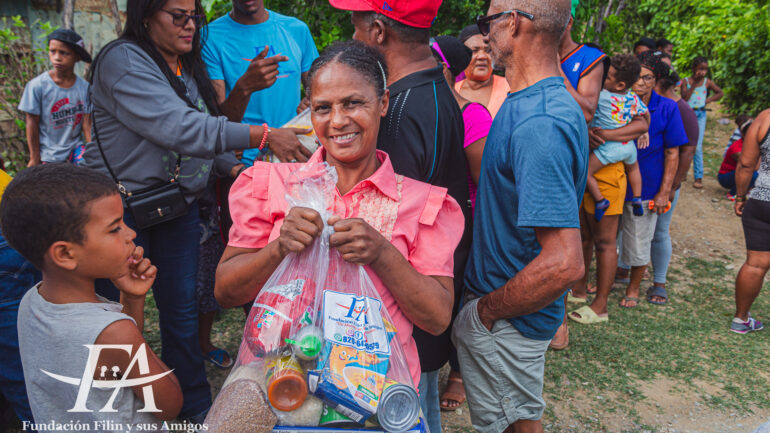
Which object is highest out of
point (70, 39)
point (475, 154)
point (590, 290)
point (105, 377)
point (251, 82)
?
point (251, 82)

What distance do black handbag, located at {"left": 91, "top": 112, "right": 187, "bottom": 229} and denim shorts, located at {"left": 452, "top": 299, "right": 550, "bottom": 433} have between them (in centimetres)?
152

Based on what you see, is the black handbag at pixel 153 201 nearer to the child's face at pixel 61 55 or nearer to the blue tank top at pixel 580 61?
the blue tank top at pixel 580 61

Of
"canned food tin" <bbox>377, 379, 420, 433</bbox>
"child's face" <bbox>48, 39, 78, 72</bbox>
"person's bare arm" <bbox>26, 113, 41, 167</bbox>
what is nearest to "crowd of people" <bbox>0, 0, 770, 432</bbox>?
"canned food tin" <bbox>377, 379, 420, 433</bbox>

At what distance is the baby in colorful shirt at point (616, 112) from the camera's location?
4.32m

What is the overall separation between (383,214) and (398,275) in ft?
0.77

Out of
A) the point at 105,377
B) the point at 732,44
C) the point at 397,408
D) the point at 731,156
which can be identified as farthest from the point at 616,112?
the point at 732,44

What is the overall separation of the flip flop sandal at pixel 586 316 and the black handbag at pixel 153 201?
3564 millimetres

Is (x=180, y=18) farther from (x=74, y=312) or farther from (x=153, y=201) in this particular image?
(x=74, y=312)

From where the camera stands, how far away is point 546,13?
196cm

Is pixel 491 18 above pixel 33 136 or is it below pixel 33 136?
above

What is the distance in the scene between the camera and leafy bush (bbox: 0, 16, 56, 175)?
18.4 feet

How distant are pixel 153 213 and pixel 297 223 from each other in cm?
141

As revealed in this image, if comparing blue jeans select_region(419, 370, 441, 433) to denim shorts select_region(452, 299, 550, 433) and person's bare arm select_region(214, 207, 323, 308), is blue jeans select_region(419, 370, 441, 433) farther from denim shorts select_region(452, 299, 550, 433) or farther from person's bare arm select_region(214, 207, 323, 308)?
person's bare arm select_region(214, 207, 323, 308)

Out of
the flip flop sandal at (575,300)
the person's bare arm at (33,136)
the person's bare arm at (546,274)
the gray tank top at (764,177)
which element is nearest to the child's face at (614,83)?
the gray tank top at (764,177)
